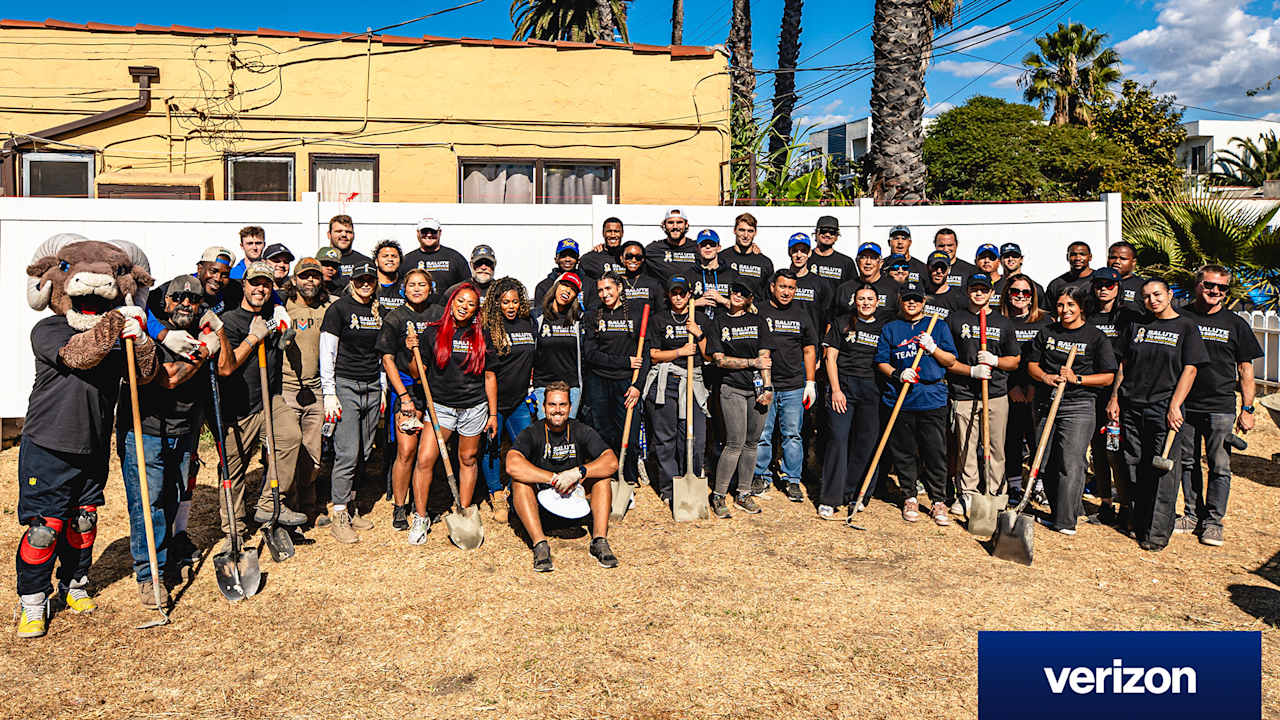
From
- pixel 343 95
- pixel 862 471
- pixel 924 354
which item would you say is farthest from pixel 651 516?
pixel 343 95

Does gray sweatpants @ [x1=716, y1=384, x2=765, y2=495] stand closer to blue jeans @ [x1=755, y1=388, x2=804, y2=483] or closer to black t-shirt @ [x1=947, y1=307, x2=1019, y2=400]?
blue jeans @ [x1=755, y1=388, x2=804, y2=483]

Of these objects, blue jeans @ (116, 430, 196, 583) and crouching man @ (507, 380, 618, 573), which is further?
crouching man @ (507, 380, 618, 573)

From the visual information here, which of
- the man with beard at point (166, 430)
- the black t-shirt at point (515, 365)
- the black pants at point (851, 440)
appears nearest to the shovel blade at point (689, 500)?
the black pants at point (851, 440)

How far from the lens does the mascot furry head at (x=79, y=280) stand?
188 inches

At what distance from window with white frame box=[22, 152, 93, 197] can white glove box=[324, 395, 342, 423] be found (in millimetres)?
7218

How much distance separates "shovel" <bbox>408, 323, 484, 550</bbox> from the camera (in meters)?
6.34

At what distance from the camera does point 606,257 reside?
850 centimetres

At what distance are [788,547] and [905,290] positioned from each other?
255 cm

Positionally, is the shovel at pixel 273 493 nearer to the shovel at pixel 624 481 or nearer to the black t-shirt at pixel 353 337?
the black t-shirt at pixel 353 337

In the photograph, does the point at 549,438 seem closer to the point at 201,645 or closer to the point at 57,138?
the point at 201,645

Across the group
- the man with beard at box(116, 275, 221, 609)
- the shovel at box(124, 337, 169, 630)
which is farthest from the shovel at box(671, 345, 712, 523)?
the shovel at box(124, 337, 169, 630)

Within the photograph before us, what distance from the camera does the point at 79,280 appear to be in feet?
15.6

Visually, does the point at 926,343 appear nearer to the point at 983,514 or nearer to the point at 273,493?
the point at 983,514

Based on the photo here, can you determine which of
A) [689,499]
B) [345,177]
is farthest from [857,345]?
[345,177]
